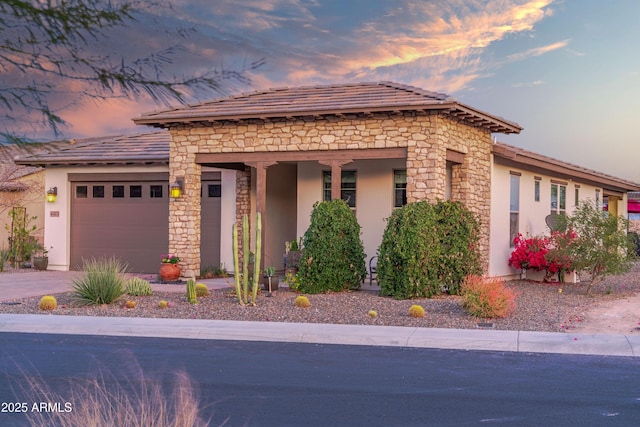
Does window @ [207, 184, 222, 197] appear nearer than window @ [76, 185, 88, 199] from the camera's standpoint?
Yes

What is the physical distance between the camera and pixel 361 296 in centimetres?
1819

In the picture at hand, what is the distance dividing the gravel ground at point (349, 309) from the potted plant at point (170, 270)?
184 cm

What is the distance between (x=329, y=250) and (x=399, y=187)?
4.07m

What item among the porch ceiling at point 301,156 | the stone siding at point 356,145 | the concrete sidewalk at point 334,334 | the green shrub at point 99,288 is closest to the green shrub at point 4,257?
the stone siding at point 356,145

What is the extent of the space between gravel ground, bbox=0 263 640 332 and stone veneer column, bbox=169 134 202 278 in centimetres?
239

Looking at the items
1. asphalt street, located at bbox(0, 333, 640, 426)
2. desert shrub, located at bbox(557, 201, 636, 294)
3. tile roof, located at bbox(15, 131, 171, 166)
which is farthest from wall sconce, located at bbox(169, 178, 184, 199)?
desert shrub, located at bbox(557, 201, 636, 294)

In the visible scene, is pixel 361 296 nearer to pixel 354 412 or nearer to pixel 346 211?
pixel 346 211

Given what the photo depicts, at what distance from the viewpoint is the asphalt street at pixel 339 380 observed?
316 inches

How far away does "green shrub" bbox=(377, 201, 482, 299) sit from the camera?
17.5m

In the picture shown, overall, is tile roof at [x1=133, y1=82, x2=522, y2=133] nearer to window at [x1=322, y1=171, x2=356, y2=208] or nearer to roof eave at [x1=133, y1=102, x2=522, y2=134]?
roof eave at [x1=133, y1=102, x2=522, y2=134]

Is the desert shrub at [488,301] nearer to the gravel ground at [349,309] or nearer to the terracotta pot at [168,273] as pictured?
the gravel ground at [349,309]

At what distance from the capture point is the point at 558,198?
1045 inches

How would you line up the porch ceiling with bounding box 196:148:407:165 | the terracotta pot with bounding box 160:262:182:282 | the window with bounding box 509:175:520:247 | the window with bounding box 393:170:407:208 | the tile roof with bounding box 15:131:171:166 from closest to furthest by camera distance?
the porch ceiling with bounding box 196:148:407:165, the terracotta pot with bounding box 160:262:182:282, the window with bounding box 393:170:407:208, the window with bounding box 509:175:520:247, the tile roof with bounding box 15:131:171:166

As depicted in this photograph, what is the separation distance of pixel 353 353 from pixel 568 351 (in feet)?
10.1
